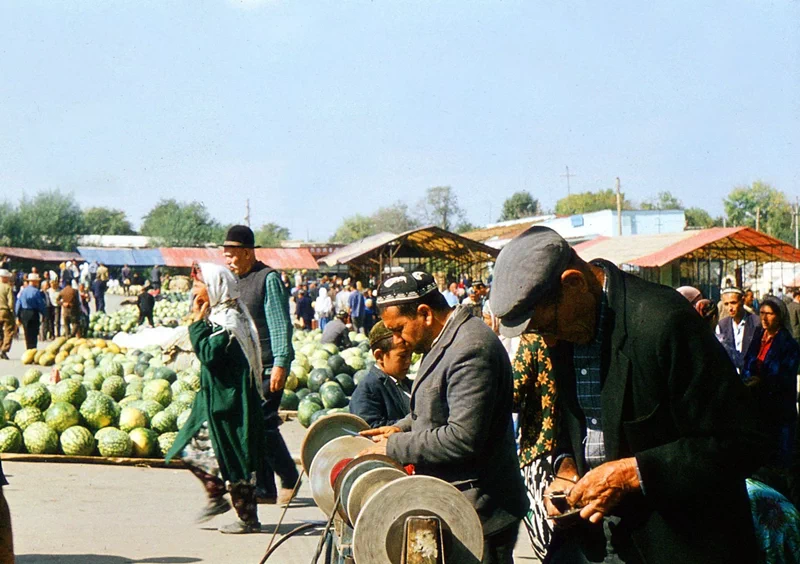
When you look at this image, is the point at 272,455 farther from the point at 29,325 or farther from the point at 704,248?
the point at 704,248

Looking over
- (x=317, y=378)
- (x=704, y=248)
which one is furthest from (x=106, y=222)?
(x=317, y=378)

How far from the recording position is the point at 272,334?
778cm

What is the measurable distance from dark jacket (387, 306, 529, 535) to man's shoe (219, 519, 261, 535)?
12.2 ft

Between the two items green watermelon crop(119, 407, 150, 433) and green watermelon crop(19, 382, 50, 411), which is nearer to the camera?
green watermelon crop(119, 407, 150, 433)

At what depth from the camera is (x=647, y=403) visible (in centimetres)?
275

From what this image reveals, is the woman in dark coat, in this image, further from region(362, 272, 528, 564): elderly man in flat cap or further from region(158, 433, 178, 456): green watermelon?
region(362, 272, 528, 564): elderly man in flat cap

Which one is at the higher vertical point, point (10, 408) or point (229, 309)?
point (229, 309)

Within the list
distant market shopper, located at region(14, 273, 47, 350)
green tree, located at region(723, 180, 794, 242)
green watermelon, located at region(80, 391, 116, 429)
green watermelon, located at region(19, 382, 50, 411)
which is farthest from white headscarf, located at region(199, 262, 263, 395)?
green tree, located at region(723, 180, 794, 242)

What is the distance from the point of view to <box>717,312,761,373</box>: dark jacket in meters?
10.9

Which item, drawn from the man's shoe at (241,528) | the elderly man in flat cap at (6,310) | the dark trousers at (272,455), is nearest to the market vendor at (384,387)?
the dark trousers at (272,455)

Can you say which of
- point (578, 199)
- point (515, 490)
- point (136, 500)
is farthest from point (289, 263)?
→ point (578, 199)

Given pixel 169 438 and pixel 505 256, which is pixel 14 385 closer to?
pixel 169 438

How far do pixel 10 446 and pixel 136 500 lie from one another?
94.7 inches

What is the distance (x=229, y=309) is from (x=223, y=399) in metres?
0.61
